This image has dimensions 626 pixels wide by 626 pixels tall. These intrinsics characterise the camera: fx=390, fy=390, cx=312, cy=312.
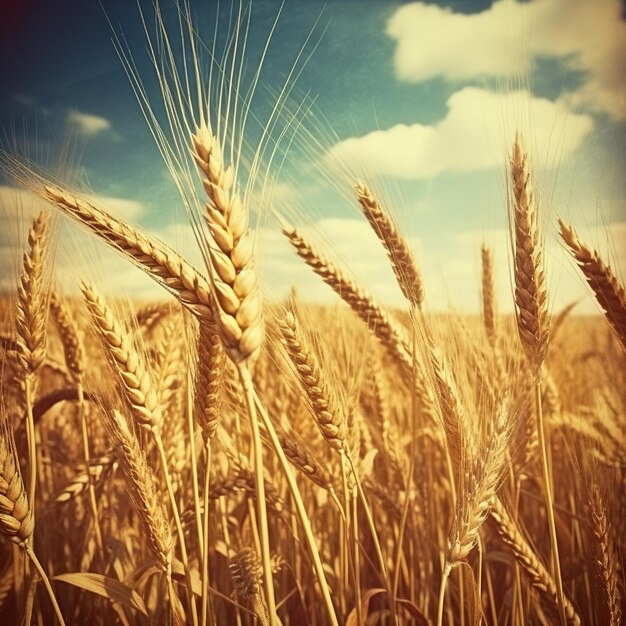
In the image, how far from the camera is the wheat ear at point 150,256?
0.68 meters

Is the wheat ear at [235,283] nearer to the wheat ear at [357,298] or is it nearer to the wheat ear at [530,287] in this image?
the wheat ear at [357,298]

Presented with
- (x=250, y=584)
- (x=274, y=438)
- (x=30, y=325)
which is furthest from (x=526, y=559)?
(x=30, y=325)

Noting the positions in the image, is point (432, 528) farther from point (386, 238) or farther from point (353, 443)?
point (386, 238)

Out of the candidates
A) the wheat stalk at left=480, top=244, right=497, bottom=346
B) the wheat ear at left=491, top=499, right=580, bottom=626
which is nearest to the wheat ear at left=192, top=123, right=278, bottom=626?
the wheat ear at left=491, top=499, right=580, bottom=626

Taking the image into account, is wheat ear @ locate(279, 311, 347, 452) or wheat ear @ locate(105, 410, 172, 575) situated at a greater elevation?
wheat ear @ locate(279, 311, 347, 452)

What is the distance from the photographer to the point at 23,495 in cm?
81

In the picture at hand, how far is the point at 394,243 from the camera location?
115cm

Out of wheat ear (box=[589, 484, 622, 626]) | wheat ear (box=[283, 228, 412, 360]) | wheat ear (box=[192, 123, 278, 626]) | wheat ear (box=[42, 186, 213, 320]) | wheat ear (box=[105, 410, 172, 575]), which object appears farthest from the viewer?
wheat ear (box=[283, 228, 412, 360])

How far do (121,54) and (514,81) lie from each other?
1269 mm

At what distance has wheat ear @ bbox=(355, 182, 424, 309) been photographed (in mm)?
1142

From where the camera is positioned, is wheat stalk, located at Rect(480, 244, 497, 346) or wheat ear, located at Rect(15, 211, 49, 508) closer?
wheat ear, located at Rect(15, 211, 49, 508)

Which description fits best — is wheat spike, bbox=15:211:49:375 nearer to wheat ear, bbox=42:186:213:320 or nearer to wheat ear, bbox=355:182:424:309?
wheat ear, bbox=42:186:213:320

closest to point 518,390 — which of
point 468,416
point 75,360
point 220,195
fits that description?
point 468,416

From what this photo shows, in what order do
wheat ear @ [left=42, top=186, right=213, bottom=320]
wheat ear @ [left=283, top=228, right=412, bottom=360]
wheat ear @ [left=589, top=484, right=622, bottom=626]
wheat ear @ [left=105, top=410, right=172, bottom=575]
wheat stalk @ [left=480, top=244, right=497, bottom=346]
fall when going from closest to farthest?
1. wheat ear @ [left=42, top=186, right=213, bottom=320]
2. wheat ear @ [left=105, top=410, right=172, bottom=575]
3. wheat ear @ [left=589, top=484, right=622, bottom=626]
4. wheat ear @ [left=283, top=228, right=412, bottom=360]
5. wheat stalk @ [left=480, top=244, right=497, bottom=346]
